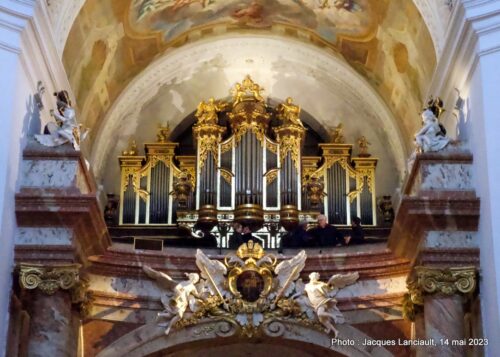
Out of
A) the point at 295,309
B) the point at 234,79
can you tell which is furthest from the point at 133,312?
the point at 234,79

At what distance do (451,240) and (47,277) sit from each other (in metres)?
5.57

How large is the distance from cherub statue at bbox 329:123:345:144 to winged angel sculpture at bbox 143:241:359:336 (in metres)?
4.74

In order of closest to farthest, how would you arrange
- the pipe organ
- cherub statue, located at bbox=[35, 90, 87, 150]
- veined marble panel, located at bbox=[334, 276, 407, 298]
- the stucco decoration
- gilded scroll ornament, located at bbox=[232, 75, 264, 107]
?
cherub statue, located at bbox=[35, 90, 87, 150]
veined marble panel, located at bbox=[334, 276, 407, 298]
the stucco decoration
the pipe organ
gilded scroll ornament, located at bbox=[232, 75, 264, 107]

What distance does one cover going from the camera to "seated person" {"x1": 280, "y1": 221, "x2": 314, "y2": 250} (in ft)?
58.2

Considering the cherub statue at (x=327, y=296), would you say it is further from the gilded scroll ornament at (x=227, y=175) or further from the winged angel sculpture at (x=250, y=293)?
the gilded scroll ornament at (x=227, y=175)

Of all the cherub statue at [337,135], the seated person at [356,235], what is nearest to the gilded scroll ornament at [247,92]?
the cherub statue at [337,135]

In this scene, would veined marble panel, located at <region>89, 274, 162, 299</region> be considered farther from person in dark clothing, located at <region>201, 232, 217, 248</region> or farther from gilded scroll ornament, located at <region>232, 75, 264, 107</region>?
gilded scroll ornament, located at <region>232, 75, 264, 107</region>

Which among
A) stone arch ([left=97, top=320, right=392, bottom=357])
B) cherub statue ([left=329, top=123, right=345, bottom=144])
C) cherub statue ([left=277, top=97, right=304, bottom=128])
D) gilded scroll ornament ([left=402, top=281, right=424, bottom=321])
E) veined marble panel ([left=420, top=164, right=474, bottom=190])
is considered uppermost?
cherub statue ([left=277, top=97, right=304, bottom=128])

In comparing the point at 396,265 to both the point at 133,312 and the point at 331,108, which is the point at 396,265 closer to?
the point at 133,312

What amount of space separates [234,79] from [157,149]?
2362 mm

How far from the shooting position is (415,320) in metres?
16.1

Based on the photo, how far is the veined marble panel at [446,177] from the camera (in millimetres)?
15453

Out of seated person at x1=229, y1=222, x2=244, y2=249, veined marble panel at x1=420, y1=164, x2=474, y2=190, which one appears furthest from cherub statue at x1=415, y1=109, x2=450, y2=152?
seated person at x1=229, y1=222, x2=244, y2=249

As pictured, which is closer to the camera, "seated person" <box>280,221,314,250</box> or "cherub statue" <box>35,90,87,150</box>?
"cherub statue" <box>35,90,87,150</box>
